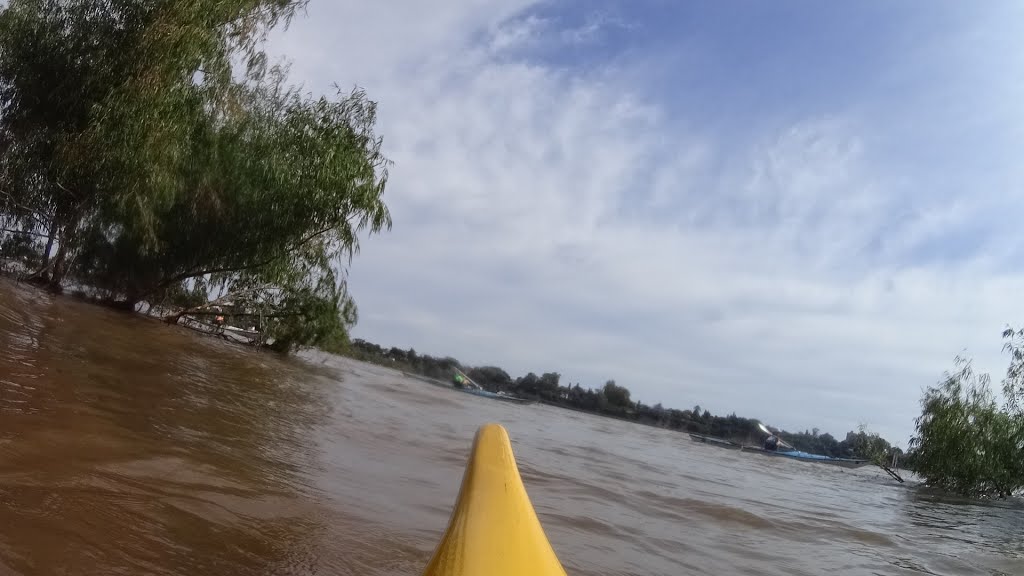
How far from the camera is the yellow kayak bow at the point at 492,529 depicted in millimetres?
1570

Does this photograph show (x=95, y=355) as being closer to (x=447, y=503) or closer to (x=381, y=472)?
(x=381, y=472)

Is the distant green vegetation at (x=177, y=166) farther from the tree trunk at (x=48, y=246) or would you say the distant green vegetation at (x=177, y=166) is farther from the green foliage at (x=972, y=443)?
the green foliage at (x=972, y=443)

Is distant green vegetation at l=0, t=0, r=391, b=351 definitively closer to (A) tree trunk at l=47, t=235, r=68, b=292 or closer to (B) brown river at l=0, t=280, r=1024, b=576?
(A) tree trunk at l=47, t=235, r=68, b=292

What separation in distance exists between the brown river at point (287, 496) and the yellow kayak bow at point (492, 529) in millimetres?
953

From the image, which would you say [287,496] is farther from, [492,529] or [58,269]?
[58,269]

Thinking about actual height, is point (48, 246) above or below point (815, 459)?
above

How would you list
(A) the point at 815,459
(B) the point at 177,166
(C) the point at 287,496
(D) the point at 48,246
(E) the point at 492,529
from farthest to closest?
(A) the point at 815,459 < (D) the point at 48,246 < (B) the point at 177,166 < (C) the point at 287,496 < (E) the point at 492,529

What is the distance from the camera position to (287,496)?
3.22m

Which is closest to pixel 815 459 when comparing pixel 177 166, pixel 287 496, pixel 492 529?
pixel 177 166

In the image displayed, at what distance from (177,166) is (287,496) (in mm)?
9525

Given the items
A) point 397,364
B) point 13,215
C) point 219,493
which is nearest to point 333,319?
point 13,215

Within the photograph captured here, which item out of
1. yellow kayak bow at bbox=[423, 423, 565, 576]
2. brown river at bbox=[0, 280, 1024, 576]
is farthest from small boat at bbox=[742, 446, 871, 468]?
yellow kayak bow at bbox=[423, 423, 565, 576]

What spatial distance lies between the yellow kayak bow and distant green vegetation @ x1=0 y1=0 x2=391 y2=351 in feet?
29.3

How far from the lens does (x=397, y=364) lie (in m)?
39.6
